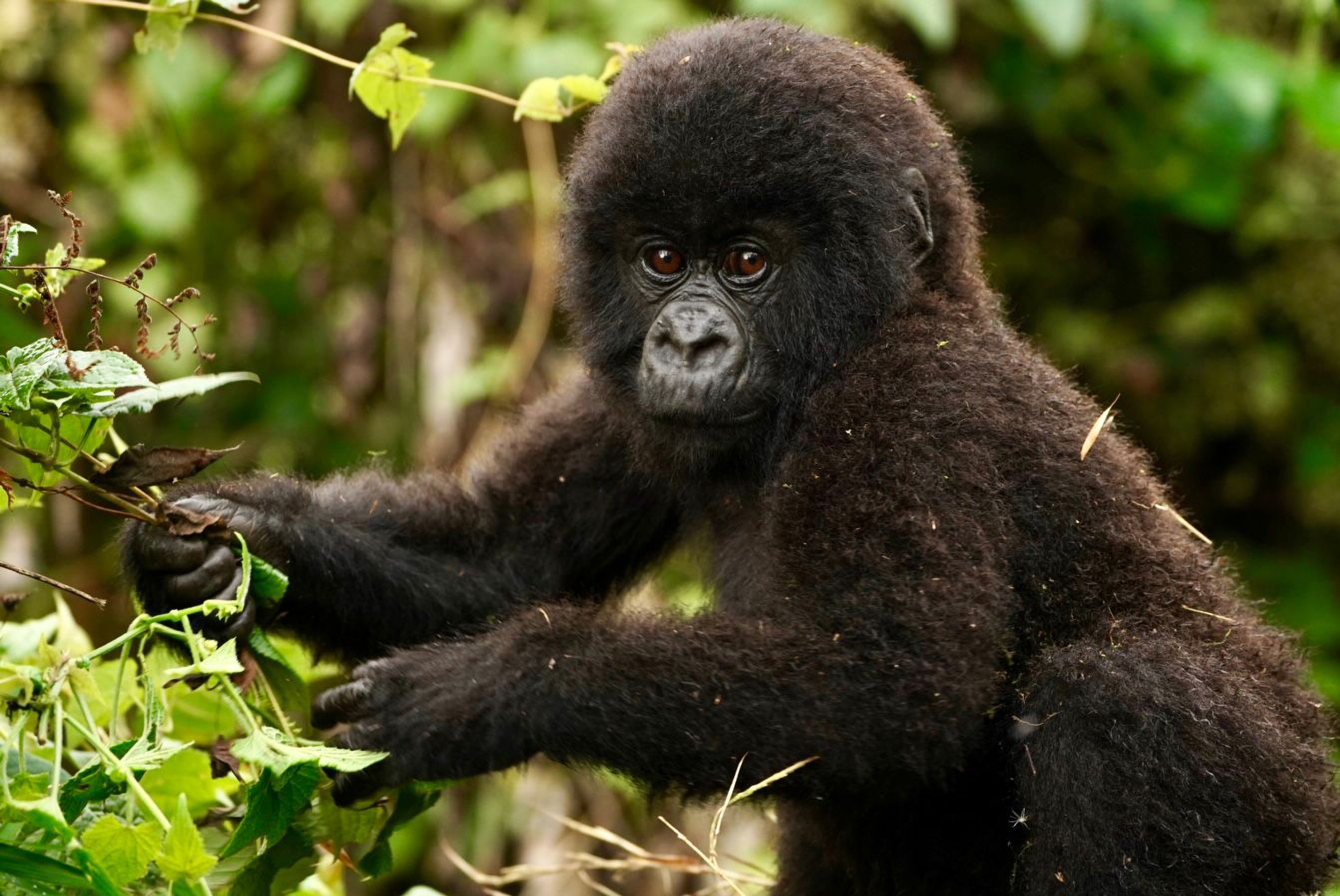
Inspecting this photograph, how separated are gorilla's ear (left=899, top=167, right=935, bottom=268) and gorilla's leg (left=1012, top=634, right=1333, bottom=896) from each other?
89cm

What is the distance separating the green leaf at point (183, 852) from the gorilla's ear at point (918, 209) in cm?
180

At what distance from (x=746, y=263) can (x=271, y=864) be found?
4.78 feet

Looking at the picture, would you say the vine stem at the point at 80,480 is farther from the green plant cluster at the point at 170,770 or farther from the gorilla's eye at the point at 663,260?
the gorilla's eye at the point at 663,260

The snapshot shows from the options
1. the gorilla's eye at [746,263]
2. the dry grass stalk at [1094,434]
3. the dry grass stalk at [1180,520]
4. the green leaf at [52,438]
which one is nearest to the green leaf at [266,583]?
the green leaf at [52,438]

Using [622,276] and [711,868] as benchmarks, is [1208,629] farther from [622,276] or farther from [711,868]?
[622,276]

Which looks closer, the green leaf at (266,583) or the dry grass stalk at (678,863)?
the dry grass stalk at (678,863)

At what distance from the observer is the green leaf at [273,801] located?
228 cm

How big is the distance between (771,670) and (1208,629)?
3.12 ft

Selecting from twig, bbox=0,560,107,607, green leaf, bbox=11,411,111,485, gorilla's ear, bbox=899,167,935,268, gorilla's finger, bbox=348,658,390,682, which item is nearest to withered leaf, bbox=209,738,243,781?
gorilla's finger, bbox=348,658,390,682

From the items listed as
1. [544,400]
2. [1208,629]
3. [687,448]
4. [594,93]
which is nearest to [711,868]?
[687,448]

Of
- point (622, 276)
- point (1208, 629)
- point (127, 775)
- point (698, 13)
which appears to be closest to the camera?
point (127, 775)

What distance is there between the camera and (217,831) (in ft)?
8.92

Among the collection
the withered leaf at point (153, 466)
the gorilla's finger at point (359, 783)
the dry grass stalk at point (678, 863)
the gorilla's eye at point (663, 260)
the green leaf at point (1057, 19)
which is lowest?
the dry grass stalk at point (678, 863)

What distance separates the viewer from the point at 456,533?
3.45 meters
